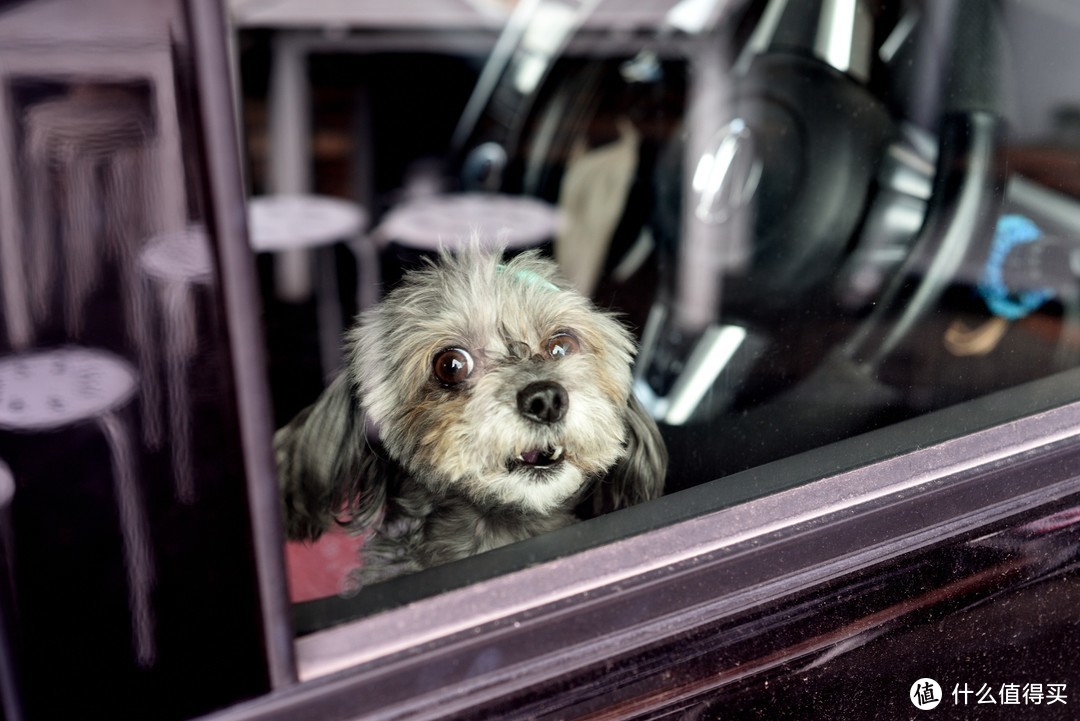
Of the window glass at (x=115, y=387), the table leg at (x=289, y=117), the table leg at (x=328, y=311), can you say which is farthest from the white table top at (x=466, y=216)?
the window glass at (x=115, y=387)

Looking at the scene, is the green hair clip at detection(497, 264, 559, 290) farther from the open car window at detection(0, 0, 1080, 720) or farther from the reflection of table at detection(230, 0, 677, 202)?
the reflection of table at detection(230, 0, 677, 202)

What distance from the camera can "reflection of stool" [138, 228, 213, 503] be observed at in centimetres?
60

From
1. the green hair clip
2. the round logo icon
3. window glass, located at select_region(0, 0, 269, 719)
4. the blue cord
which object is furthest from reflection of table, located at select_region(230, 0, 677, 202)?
window glass, located at select_region(0, 0, 269, 719)

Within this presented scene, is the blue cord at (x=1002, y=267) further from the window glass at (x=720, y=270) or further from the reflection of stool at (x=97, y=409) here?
the reflection of stool at (x=97, y=409)

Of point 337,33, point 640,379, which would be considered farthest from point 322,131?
point 640,379

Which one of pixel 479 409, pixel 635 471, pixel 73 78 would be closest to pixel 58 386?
pixel 73 78

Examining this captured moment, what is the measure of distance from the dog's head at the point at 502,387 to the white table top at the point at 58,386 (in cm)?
64

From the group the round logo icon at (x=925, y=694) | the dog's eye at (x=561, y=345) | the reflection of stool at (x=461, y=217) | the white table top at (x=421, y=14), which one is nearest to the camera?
the round logo icon at (x=925, y=694)

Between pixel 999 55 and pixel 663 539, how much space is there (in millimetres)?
1332

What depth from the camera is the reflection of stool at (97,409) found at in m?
0.58

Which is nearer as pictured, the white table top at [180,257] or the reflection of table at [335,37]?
the white table top at [180,257]

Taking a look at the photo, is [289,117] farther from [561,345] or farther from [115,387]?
[115,387]

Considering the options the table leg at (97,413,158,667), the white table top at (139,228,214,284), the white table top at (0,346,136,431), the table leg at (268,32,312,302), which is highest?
the white table top at (139,228,214,284)

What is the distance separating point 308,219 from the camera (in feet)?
11.8
